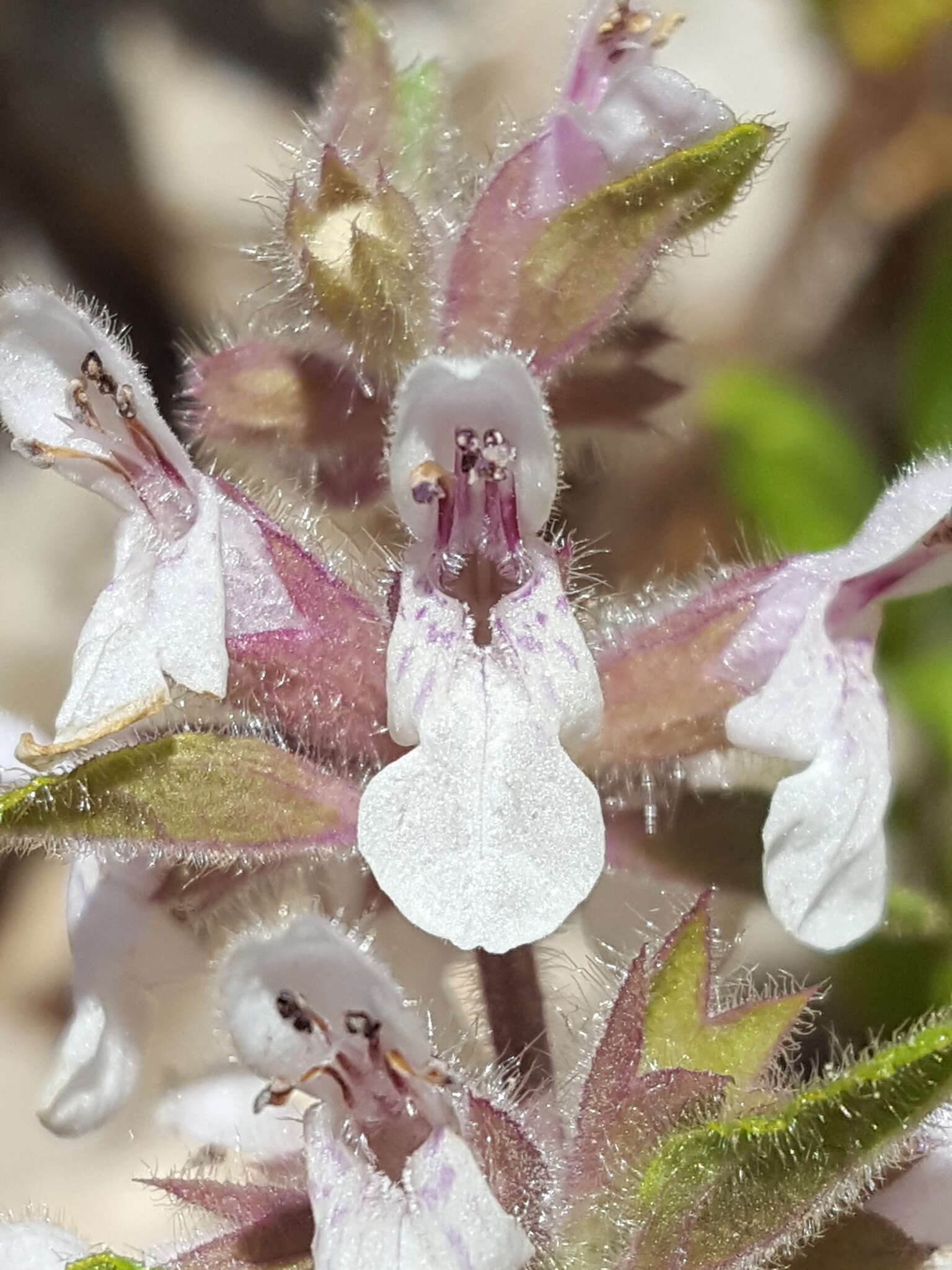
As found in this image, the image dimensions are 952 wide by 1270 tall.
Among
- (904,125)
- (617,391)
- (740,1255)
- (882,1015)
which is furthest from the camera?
(904,125)

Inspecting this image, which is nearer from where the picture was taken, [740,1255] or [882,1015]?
[740,1255]

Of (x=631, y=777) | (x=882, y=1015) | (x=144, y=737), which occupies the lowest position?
(x=882, y=1015)

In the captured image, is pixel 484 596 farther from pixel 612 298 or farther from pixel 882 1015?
pixel 882 1015

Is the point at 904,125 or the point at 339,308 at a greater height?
the point at 904,125

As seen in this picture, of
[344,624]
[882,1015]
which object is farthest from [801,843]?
[882,1015]

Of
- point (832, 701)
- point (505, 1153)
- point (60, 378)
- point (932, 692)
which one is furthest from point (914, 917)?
point (60, 378)

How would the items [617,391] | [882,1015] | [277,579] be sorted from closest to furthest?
[277,579] → [617,391] → [882,1015]

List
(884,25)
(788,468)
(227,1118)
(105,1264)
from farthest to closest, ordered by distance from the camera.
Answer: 1. (884,25)
2. (788,468)
3. (227,1118)
4. (105,1264)

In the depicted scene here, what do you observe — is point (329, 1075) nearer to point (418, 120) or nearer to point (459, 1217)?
point (459, 1217)
